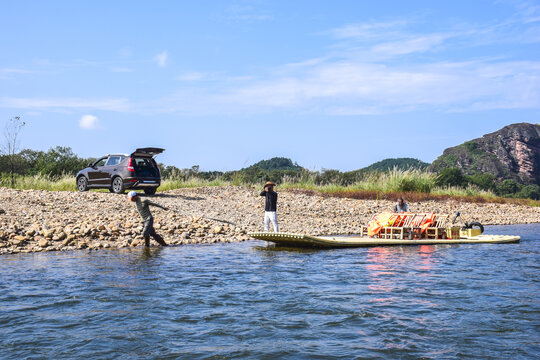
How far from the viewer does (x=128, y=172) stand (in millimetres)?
22516

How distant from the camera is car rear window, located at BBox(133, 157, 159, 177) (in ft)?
74.6

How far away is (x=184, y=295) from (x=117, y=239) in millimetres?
7217

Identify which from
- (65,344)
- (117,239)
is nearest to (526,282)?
(65,344)

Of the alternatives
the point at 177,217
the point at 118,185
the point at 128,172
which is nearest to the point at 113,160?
the point at 118,185

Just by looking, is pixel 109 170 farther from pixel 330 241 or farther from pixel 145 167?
pixel 330 241

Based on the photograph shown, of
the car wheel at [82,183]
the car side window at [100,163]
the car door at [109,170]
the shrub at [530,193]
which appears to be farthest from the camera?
the shrub at [530,193]

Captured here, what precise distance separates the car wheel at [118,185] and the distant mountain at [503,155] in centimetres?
6970

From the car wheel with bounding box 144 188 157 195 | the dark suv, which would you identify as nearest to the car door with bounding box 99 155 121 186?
the dark suv

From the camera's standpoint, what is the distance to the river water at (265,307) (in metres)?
6.60

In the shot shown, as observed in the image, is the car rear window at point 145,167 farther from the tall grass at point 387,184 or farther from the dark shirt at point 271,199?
the tall grass at point 387,184

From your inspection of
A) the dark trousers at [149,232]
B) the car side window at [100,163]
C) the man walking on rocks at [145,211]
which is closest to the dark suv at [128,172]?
the car side window at [100,163]

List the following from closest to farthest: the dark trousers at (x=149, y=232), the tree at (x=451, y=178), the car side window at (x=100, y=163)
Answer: the dark trousers at (x=149, y=232), the car side window at (x=100, y=163), the tree at (x=451, y=178)

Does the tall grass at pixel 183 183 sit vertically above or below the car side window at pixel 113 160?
below

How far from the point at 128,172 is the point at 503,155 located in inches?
3101
